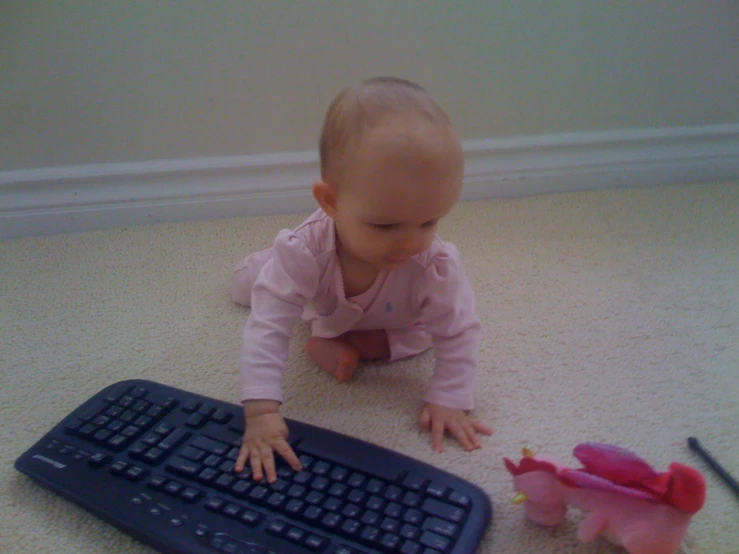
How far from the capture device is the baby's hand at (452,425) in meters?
0.58

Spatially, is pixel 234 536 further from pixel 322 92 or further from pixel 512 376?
pixel 322 92

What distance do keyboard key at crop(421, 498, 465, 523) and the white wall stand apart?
31.8 inches

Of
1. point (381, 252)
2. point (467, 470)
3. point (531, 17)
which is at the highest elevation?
point (531, 17)

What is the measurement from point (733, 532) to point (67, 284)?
0.86 m

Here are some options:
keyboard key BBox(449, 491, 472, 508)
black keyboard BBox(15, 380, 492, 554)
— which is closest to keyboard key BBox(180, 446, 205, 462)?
black keyboard BBox(15, 380, 492, 554)

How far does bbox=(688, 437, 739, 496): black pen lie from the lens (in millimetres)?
516

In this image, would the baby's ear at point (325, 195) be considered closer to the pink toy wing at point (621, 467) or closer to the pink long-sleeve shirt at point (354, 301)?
the pink long-sleeve shirt at point (354, 301)

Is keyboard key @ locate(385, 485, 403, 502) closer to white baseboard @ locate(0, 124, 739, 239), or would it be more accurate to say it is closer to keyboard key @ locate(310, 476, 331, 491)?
keyboard key @ locate(310, 476, 331, 491)

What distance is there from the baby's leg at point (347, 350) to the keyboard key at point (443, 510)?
0.23 meters

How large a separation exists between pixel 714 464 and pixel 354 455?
32 cm

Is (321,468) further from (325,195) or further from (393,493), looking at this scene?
(325,195)

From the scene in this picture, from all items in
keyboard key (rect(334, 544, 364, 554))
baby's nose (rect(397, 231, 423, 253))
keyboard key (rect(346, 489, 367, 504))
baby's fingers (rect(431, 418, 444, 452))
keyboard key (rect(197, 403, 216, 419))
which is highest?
baby's nose (rect(397, 231, 423, 253))

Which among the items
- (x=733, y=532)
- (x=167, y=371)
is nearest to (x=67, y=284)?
(x=167, y=371)

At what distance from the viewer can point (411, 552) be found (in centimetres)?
42
